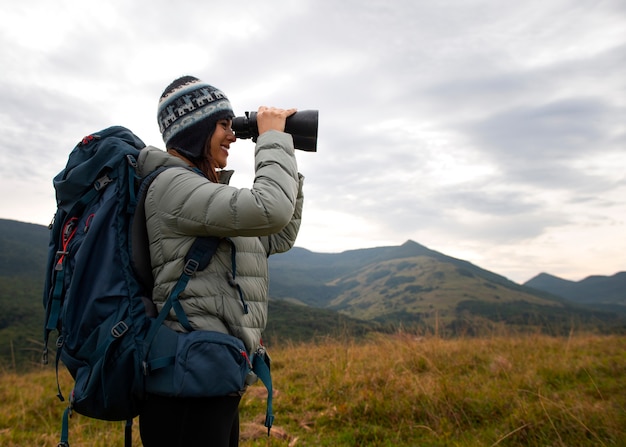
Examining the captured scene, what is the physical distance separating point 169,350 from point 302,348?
6.46 meters

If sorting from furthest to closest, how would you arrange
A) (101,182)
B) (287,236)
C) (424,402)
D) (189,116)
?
1. (424,402)
2. (287,236)
3. (189,116)
4. (101,182)

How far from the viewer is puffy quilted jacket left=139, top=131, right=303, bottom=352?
1.37 meters

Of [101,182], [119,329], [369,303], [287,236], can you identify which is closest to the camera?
[119,329]

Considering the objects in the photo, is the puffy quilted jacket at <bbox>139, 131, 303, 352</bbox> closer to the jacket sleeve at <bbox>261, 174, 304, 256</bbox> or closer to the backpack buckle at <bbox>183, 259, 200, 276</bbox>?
the backpack buckle at <bbox>183, 259, 200, 276</bbox>

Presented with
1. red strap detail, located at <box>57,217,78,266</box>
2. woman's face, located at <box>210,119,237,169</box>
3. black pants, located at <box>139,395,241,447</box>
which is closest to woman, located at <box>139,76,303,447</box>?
black pants, located at <box>139,395,241,447</box>

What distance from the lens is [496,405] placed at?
12.0ft

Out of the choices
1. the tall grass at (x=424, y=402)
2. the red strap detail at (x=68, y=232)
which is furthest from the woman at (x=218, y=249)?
the tall grass at (x=424, y=402)

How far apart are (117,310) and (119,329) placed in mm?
63

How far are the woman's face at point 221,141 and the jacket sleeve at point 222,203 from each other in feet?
0.75

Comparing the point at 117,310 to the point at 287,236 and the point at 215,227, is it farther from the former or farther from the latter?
the point at 287,236

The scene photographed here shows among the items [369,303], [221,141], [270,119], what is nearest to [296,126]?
[270,119]

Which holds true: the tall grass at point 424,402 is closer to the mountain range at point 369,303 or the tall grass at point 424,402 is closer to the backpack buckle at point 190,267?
the backpack buckle at point 190,267

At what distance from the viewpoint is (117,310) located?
133 cm

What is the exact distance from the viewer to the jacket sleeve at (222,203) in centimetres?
136
